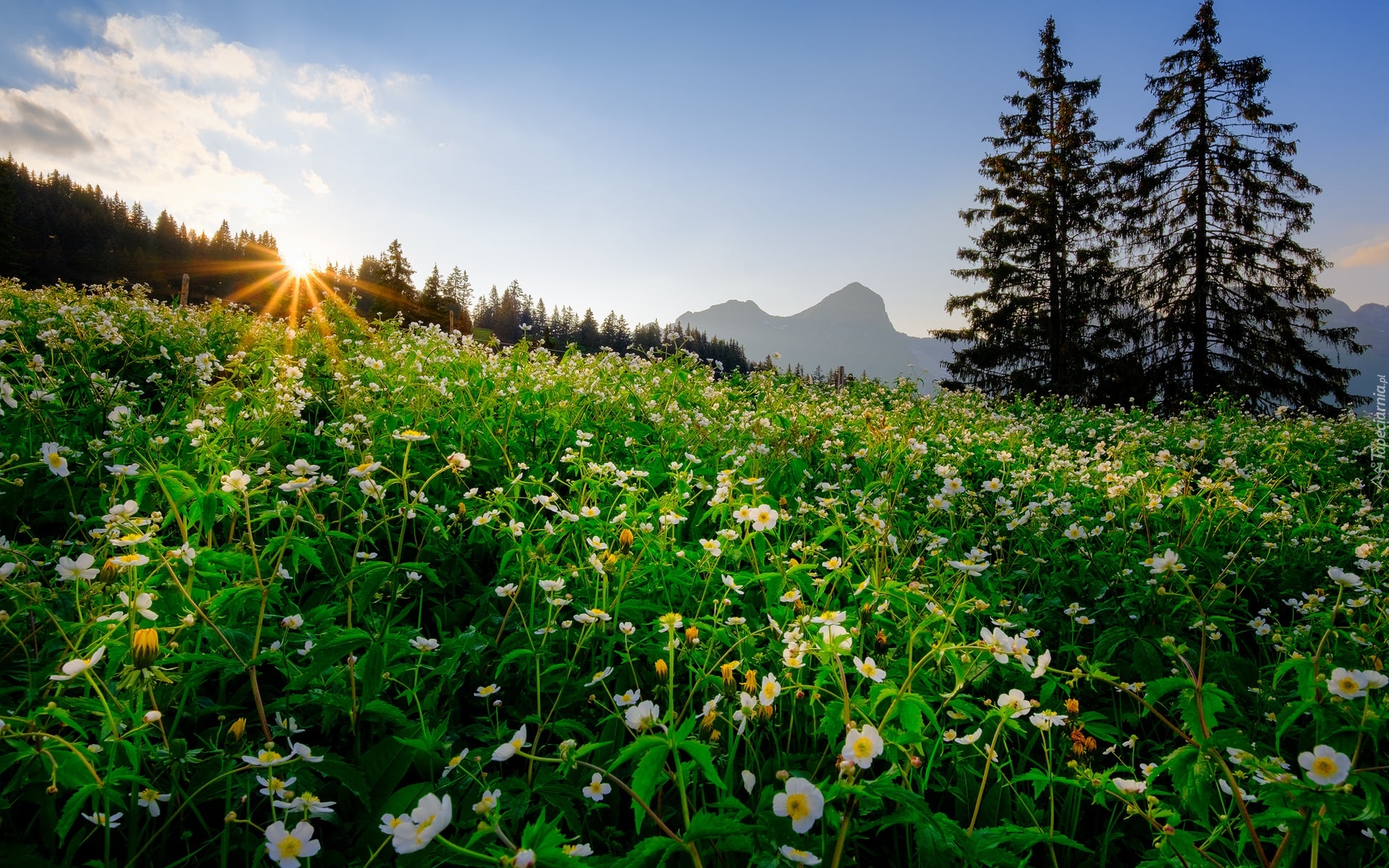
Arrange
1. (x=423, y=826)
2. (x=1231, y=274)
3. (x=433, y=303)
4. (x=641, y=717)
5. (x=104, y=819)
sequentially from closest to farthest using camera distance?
1. (x=423, y=826)
2. (x=104, y=819)
3. (x=641, y=717)
4. (x=1231, y=274)
5. (x=433, y=303)

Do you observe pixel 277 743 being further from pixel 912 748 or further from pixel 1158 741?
pixel 1158 741

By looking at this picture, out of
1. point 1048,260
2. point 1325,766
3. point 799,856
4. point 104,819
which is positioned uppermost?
point 1048,260

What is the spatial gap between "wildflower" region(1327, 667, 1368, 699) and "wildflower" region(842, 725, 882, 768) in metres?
1.14

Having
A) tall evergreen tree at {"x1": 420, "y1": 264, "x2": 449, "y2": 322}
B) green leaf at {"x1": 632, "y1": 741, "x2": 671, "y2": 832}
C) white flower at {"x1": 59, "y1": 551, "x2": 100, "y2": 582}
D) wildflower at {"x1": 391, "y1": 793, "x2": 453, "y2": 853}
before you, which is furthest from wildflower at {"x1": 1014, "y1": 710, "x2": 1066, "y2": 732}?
tall evergreen tree at {"x1": 420, "y1": 264, "x2": 449, "y2": 322}

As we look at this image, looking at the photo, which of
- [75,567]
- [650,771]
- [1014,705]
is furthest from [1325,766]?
[75,567]

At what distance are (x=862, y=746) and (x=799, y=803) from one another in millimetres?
184

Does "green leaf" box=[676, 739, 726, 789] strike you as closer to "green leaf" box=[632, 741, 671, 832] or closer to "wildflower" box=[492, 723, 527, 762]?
"green leaf" box=[632, 741, 671, 832]

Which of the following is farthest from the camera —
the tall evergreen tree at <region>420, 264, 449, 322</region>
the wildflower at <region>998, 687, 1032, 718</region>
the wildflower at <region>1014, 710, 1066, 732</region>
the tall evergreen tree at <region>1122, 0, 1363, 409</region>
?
the tall evergreen tree at <region>420, 264, 449, 322</region>

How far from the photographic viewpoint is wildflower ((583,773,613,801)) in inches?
63.3

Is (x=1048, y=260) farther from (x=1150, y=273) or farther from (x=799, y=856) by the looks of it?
(x=799, y=856)

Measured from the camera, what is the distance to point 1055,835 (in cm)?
144

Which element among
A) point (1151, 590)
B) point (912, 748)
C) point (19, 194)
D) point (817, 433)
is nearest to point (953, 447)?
point (817, 433)

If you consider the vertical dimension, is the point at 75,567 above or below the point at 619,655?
above

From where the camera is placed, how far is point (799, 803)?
47.7 inches
